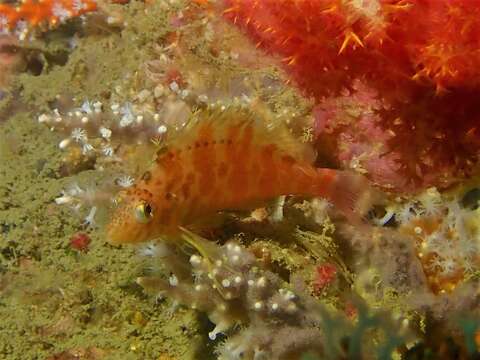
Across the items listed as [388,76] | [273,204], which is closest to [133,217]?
[273,204]

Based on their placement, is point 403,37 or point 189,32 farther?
point 189,32

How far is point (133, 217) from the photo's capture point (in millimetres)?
2271

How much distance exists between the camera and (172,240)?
8.61 feet

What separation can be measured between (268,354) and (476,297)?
102 centimetres

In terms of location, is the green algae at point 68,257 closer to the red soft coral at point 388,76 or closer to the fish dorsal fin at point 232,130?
the fish dorsal fin at point 232,130

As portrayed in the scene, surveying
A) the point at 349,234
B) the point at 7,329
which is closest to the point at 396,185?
the point at 349,234

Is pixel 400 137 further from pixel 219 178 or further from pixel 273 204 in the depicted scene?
pixel 219 178

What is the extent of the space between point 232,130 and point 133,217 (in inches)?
24.7

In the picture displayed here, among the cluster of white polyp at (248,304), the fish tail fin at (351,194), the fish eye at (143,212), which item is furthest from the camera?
the fish tail fin at (351,194)

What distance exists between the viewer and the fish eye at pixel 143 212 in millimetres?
2252

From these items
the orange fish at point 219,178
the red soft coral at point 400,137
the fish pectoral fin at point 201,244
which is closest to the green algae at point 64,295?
the fish pectoral fin at point 201,244

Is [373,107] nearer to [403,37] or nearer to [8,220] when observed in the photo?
[403,37]

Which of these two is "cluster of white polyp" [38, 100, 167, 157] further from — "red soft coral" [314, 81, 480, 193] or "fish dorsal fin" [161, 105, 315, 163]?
"red soft coral" [314, 81, 480, 193]

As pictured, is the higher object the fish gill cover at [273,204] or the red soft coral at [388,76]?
the red soft coral at [388,76]
